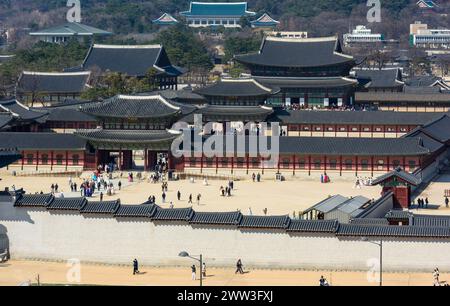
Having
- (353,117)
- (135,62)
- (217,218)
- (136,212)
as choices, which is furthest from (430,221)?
(135,62)

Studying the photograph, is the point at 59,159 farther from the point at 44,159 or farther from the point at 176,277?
the point at 176,277

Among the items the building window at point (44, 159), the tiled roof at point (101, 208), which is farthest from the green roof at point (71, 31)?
the tiled roof at point (101, 208)

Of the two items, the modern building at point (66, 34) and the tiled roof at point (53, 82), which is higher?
the tiled roof at point (53, 82)

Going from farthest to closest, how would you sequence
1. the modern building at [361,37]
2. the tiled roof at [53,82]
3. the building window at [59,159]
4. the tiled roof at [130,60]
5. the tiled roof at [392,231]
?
the modern building at [361,37] < the tiled roof at [130,60] < the tiled roof at [53,82] < the building window at [59,159] < the tiled roof at [392,231]

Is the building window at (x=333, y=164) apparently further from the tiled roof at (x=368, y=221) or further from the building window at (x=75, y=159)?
the tiled roof at (x=368, y=221)

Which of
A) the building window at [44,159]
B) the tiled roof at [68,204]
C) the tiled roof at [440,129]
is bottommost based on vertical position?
the building window at [44,159]

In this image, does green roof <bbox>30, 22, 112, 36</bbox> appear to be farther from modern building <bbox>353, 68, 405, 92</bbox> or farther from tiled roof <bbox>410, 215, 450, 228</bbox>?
tiled roof <bbox>410, 215, 450, 228</bbox>

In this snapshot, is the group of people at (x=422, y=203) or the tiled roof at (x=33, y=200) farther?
the group of people at (x=422, y=203)

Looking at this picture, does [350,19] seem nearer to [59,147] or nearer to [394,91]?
[394,91]
